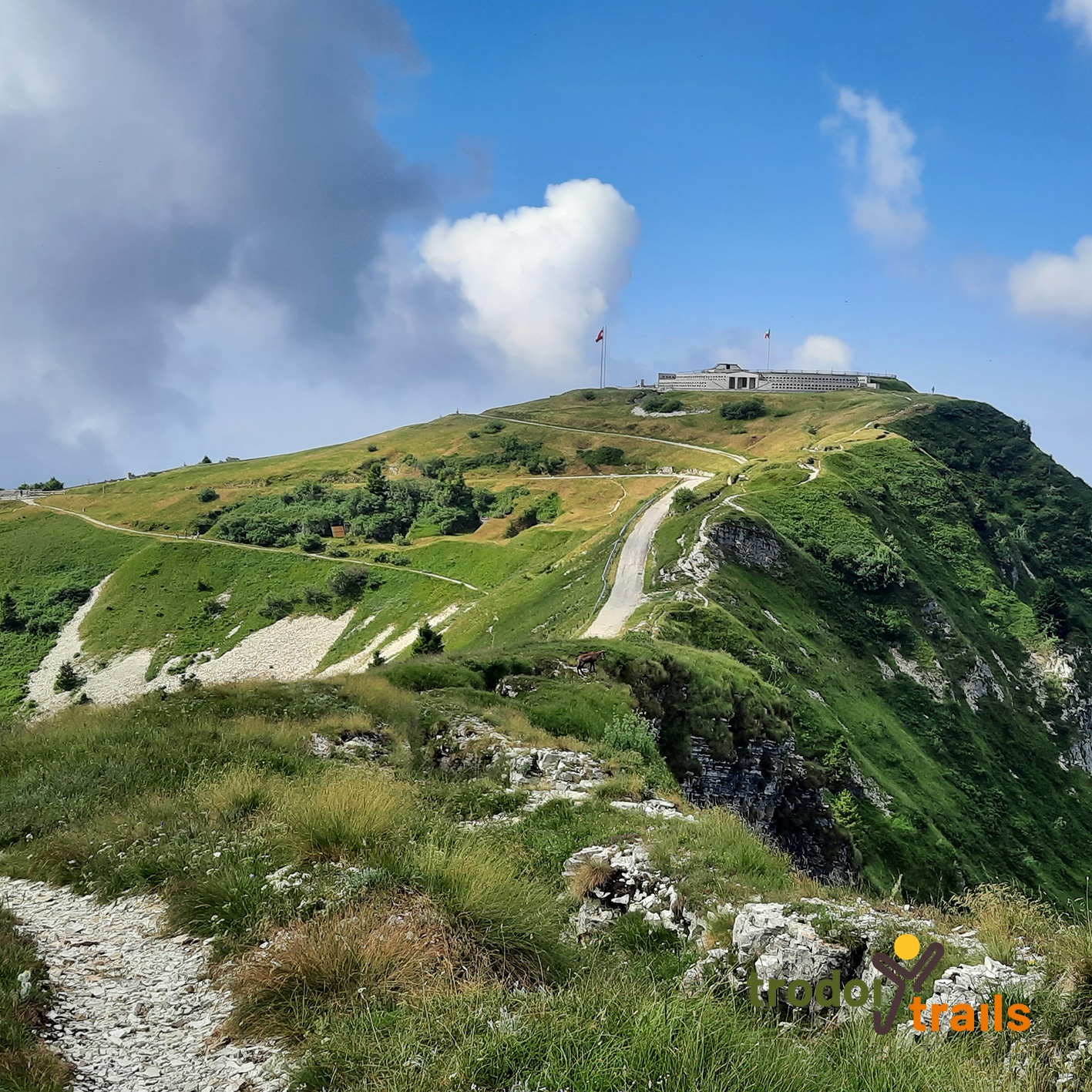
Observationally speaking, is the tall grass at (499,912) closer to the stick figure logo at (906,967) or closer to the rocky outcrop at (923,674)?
the stick figure logo at (906,967)

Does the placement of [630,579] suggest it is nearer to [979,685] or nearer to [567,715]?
[567,715]

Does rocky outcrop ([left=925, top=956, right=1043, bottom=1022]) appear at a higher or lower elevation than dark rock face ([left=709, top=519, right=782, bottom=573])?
lower

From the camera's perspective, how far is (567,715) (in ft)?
70.9

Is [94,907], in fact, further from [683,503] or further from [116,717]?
[683,503]

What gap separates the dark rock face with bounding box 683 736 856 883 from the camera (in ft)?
89.3

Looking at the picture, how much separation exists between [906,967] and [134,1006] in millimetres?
7174

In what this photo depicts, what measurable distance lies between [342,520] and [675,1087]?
112 metres

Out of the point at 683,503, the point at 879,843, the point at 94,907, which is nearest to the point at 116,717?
the point at 94,907

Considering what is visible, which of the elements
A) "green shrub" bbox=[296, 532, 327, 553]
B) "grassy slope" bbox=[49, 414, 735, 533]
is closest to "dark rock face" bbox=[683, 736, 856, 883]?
"green shrub" bbox=[296, 532, 327, 553]

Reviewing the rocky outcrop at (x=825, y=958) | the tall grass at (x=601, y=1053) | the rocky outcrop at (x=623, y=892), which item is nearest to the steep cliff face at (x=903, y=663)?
the rocky outcrop at (x=623, y=892)

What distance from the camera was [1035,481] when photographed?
12331cm

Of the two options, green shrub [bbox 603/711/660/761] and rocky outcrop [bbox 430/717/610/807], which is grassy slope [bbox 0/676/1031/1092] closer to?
rocky outcrop [bbox 430/717/610/807]

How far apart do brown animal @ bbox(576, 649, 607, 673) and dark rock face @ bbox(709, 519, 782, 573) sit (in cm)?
2907

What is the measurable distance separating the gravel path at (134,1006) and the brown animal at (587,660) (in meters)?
19.2
